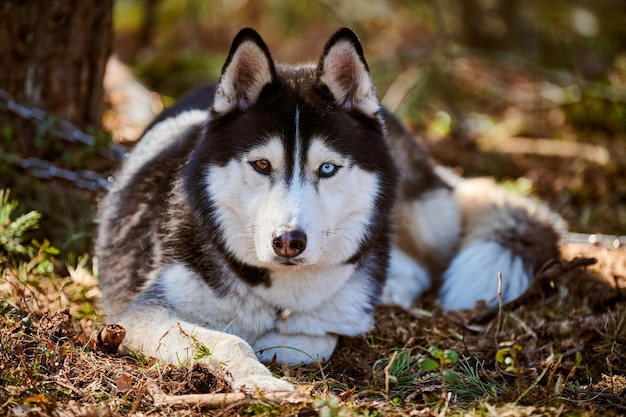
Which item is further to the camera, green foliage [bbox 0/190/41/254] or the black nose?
green foliage [bbox 0/190/41/254]

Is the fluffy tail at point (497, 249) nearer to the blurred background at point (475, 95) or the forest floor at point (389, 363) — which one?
the forest floor at point (389, 363)

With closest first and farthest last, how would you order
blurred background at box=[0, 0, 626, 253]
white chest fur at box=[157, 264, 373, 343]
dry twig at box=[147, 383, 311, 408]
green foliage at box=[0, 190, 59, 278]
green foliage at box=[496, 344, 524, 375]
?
dry twig at box=[147, 383, 311, 408] < green foliage at box=[496, 344, 524, 375] < white chest fur at box=[157, 264, 373, 343] < green foliage at box=[0, 190, 59, 278] < blurred background at box=[0, 0, 626, 253]

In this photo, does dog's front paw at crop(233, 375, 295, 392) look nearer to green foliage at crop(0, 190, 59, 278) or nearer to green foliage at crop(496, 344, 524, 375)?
green foliage at crop(496, 344, 524, 375)

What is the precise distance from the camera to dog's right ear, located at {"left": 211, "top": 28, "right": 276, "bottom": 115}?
3.34 m

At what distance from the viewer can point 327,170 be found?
3359 millimetres

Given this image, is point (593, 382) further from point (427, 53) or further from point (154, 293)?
point (427, 53)

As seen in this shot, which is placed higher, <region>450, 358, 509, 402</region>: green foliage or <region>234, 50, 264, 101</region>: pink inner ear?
<region>234, 50, 264, 101</region>: pink inner ear

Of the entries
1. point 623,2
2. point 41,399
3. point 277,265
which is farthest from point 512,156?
point 41,399

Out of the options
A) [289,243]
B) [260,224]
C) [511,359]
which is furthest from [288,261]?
[511,359]

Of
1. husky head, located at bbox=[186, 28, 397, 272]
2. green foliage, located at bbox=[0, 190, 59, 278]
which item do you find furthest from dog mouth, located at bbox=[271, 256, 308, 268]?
green foliage, located at bbox=[0, 190, 59, 278]

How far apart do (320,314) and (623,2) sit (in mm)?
5827

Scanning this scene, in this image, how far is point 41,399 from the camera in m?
2.60

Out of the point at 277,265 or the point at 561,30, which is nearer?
the point at 277,265

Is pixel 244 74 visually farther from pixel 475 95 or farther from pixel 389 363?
pixel 475 95
